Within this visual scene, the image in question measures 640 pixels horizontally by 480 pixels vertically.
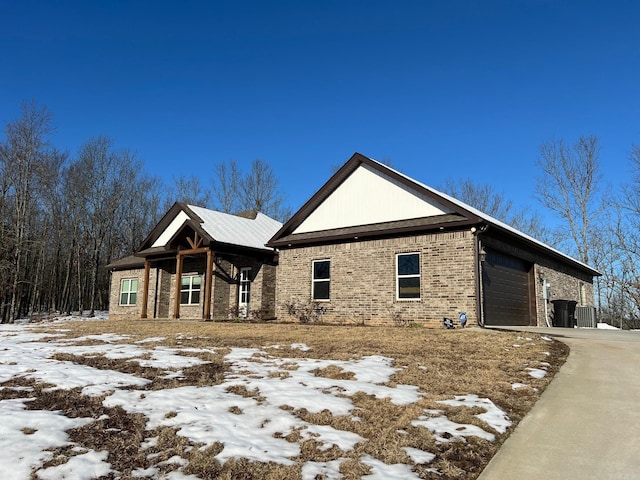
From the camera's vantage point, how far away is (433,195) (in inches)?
570

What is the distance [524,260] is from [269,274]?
10.4m

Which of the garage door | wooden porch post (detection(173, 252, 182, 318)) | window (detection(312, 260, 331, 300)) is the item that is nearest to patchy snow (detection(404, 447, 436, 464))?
the garage door

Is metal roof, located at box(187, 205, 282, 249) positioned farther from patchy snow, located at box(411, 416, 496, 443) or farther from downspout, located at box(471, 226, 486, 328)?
patchy snow, located at box(411, 416, 496, 443)

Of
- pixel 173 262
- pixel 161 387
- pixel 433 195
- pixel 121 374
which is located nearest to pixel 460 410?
pixel 161 387

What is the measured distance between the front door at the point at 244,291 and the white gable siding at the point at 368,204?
4.05 m

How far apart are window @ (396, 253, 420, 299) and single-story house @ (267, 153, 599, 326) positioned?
32 millimetres

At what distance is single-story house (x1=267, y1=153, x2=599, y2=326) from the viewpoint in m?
13.5

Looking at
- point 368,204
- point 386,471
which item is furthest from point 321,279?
point 386,471

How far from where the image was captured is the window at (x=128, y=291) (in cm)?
2456

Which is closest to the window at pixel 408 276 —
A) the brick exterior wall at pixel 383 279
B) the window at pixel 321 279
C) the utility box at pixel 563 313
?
the brick exterior wall at pixel 383 279

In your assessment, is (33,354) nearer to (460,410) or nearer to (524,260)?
(460,410)

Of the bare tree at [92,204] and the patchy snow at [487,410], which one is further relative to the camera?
the bare tree at [92,204]

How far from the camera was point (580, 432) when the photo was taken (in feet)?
15.7

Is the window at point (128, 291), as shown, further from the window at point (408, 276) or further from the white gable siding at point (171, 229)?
the window at point (408, 276)
